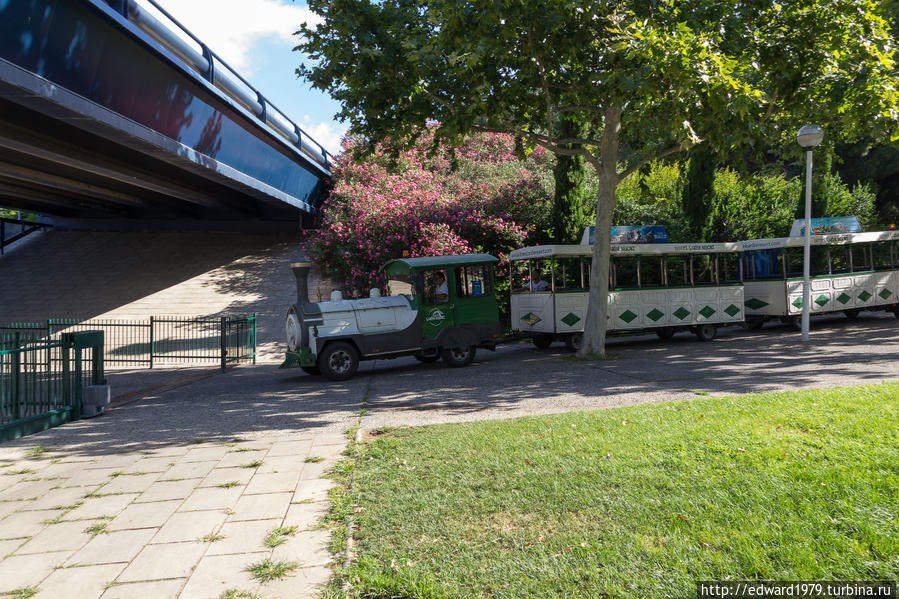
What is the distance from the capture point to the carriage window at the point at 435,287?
1190cm

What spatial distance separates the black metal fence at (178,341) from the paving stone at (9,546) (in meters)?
10.5

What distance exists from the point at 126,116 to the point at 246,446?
33.4 ft

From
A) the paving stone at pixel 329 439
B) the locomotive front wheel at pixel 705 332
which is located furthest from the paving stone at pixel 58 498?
the locomotive front wheel at pixel 705 332

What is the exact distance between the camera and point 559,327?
13773 mm

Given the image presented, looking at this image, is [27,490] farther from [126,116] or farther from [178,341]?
[178,341]

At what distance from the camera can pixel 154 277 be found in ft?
81.3

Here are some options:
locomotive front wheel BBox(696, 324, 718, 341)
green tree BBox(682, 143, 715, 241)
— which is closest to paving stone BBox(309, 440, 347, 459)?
locomotive front wheel BBox(696, 324, 718, 341)

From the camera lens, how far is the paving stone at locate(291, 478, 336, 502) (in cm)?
446

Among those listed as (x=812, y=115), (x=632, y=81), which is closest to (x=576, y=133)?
(x=812, y=115)

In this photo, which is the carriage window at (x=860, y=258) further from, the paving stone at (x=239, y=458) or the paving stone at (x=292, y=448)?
the paving stone at (x=239, y=458)

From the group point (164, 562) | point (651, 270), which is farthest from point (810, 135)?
point (164, 562)

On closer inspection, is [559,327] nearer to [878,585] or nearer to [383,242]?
[383,242]

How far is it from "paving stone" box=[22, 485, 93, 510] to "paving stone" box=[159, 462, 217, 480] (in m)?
0.61

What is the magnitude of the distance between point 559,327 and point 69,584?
11.7 metres
